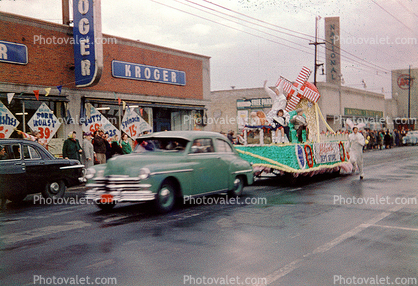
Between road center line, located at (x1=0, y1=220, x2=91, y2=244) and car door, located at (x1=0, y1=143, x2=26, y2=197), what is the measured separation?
2.81 m

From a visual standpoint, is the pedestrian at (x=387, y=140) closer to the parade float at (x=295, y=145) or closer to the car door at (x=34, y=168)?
the parade float at (x=295, y=145)

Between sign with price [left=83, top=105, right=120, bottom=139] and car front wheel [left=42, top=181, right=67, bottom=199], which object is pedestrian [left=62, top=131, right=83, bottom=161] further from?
car front wheel [left=42, top=181, right=67, bottom=199]

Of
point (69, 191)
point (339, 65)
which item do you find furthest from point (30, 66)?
point (339, 65)

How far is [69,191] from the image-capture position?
13148 millimetres

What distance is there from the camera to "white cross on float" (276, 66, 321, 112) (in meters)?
15.4

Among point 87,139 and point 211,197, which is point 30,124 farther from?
point 211,197

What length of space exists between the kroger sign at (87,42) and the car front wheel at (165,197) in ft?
33.1

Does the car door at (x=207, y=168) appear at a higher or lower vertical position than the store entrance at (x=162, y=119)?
lower

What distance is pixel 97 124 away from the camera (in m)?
19.3

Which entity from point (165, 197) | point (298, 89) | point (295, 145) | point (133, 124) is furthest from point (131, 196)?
point (133, 124)

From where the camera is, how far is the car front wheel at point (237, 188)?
1058cm

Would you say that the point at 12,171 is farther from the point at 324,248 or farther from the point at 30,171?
the point at 324,248

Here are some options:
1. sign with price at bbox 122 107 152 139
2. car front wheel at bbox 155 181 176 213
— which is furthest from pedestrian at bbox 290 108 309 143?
sign with price at bbox 122 107 152 139

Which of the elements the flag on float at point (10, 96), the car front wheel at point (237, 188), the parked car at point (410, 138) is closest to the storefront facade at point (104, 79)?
the flag on float at point (10, 96)
